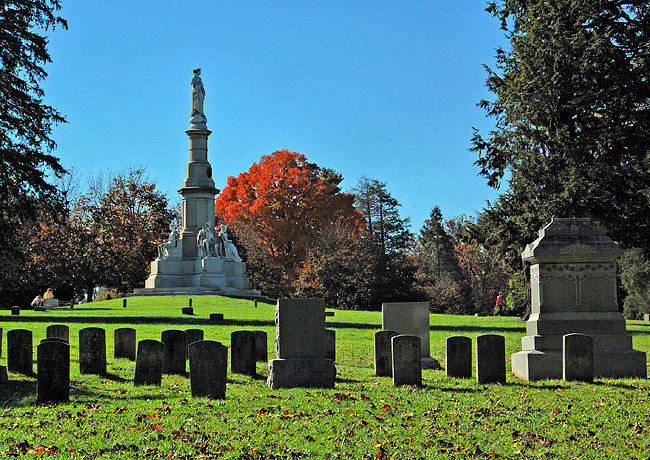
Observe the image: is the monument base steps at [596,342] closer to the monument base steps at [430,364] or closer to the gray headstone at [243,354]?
the monument base steps at [430,364]

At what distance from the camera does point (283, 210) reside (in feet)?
210

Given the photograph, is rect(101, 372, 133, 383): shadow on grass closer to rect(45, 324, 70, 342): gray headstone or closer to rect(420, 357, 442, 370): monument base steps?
rect(45, 324, 70, 342): gray headstone

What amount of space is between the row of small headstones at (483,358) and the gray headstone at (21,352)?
278 inches

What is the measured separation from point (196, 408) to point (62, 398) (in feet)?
7.00

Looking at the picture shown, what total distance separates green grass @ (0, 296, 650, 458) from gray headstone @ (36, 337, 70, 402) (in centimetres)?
24

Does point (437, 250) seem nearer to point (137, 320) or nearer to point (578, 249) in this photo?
point (137, 320)

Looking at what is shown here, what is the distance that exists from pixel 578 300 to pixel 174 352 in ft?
25.7

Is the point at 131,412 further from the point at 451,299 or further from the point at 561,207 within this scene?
the point at 451,299

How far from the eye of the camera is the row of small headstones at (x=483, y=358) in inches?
509

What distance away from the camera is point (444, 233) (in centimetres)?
7988

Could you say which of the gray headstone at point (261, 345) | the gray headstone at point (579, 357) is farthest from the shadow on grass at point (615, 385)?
the gray headstone at point (261, 345)

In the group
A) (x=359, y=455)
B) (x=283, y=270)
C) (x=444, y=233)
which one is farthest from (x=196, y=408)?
(x=444, y=233)

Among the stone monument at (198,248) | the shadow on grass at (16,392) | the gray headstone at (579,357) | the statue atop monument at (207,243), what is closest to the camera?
the shadow on grass at (16,392)

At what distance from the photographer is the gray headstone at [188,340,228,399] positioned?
1129cm
